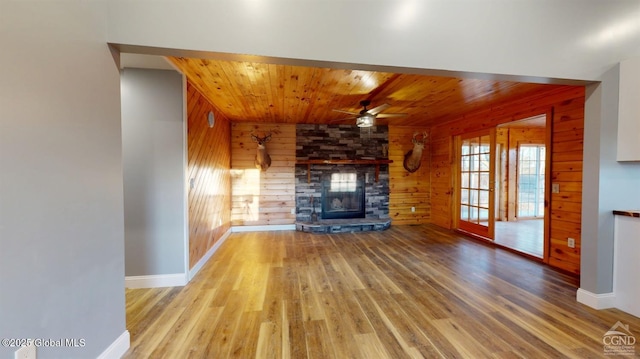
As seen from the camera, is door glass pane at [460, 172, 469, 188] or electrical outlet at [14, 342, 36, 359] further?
door glass pane at [460, 172, 469, 188]

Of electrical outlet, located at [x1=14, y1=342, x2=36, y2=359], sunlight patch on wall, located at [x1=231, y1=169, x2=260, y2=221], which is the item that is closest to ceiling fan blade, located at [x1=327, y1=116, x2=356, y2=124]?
sunlight patch on wall, located at [x1=231, y1=169, x2=260, y2=221]

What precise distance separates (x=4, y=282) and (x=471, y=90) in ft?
14.2

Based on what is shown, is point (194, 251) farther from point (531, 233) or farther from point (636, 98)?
point (531, 233)

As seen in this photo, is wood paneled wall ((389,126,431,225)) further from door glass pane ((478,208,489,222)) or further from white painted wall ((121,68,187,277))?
white painted wall ((121,68,187,277))

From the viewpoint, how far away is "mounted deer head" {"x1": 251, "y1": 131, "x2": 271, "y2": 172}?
15.9ft

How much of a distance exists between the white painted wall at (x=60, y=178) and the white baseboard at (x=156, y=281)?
101 cm

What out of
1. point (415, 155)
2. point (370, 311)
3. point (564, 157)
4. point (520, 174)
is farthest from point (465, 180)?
point (370, 311)

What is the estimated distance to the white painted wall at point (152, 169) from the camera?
2506mm

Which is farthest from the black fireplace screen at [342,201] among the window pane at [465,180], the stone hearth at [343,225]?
the window pane at [465,180]

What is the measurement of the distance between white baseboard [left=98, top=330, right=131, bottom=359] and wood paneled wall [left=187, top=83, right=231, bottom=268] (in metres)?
1.17

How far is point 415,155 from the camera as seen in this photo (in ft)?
17.5

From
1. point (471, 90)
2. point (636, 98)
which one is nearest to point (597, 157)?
point (636, 98)

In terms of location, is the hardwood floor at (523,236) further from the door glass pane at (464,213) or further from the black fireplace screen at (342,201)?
the black fireplace screen at (342,201)

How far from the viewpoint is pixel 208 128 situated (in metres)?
3.51
